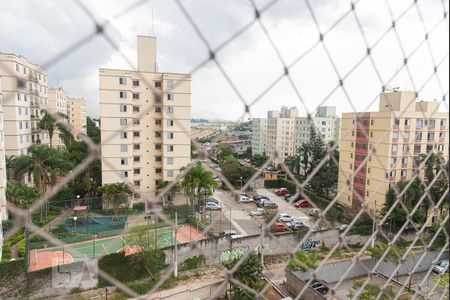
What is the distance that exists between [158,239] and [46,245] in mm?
1411

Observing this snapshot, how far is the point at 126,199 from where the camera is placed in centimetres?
541

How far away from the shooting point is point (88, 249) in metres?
4.24

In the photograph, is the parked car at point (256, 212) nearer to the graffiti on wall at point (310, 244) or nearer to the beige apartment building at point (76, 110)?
the graffiti on wall at point (310, 244)

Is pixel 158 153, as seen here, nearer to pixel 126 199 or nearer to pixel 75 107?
pixel 126 199

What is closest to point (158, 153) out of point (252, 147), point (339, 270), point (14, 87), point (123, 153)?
point (123, 153)

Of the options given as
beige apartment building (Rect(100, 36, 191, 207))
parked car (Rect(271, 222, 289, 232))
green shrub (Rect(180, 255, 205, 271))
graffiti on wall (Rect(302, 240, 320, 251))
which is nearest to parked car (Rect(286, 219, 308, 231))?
parked car (Rect(271, 222, 289, 232))

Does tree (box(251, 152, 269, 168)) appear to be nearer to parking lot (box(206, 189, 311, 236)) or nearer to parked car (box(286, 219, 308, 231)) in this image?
parking lot (box(206, 189, 311, 236))

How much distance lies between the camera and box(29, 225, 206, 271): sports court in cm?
370

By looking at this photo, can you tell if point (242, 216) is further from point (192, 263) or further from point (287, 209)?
point (192, 263)

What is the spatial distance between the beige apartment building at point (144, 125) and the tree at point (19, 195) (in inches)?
40.2

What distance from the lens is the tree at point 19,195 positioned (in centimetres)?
450

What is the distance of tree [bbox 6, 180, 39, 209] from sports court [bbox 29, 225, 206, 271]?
0.83 m

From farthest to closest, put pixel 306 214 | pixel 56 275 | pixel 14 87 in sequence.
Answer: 1. pixel 306 214
2. pixel 56 275
3. pixel 14 87

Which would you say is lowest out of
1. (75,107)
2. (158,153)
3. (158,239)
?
(158,239)
